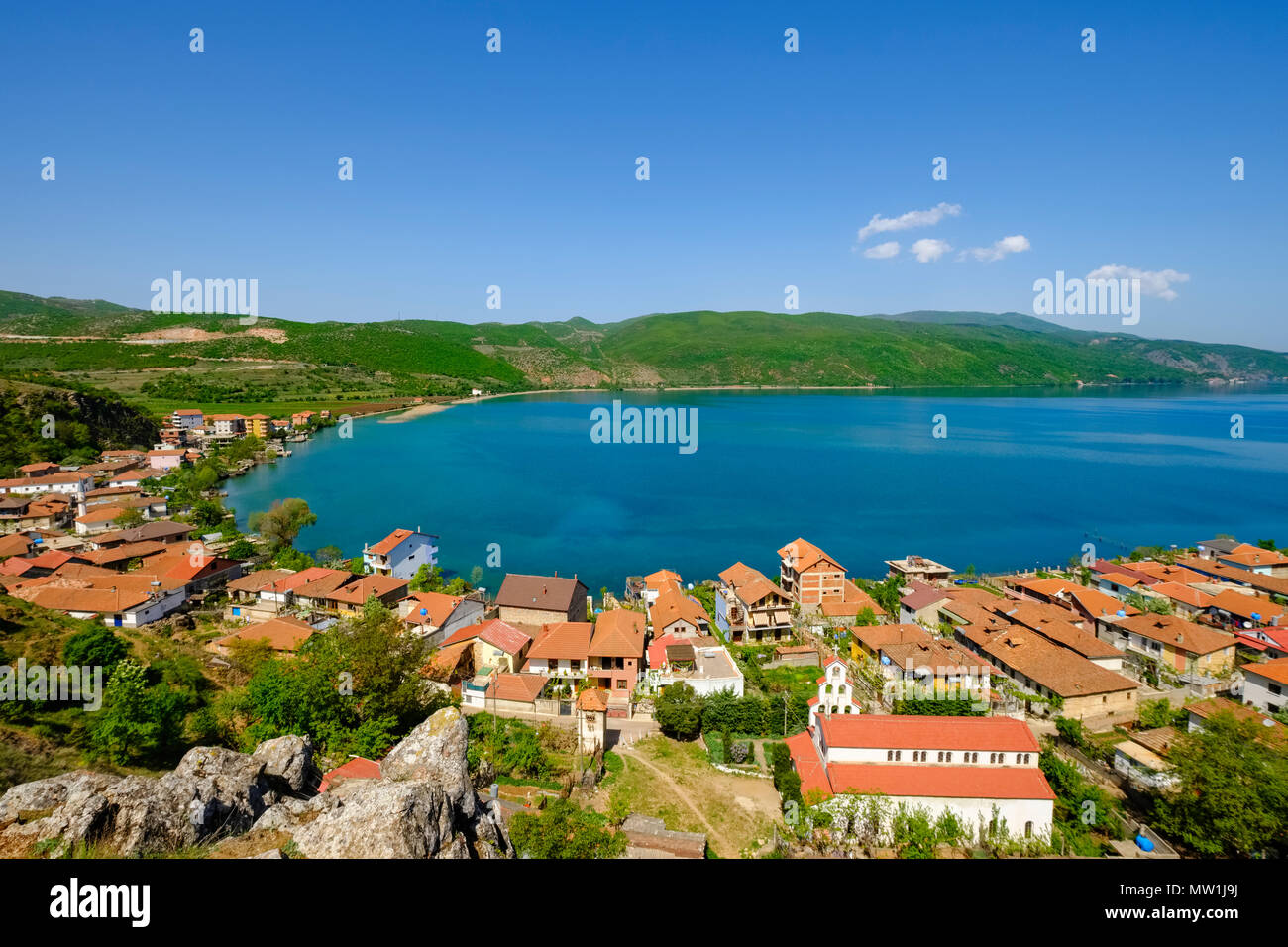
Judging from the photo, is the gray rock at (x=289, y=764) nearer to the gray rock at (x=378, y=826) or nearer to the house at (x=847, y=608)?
the gray rock at (x=378, y=826)

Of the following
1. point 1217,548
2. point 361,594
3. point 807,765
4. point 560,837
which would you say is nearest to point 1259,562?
point 1217,548

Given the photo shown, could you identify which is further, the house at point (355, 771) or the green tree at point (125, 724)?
the green tree at point (125, 724)

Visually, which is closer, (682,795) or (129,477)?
(682,795)

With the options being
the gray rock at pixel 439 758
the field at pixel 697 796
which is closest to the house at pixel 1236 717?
the field at pixel 697 796

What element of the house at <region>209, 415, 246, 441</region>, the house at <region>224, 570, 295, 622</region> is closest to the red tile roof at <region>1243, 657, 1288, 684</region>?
the house at <region>224, 570, 295, 622</region>
